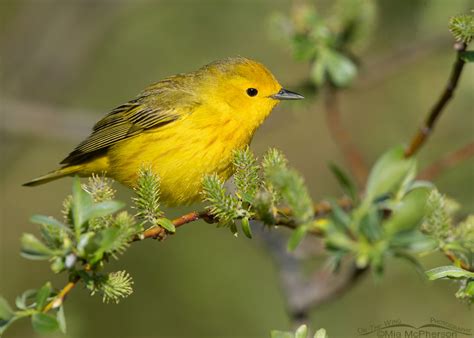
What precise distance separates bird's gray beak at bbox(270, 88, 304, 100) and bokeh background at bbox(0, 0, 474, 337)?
1011mm

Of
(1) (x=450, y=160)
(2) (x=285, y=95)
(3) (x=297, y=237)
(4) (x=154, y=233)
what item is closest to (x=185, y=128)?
(2) (x=285, y=95)

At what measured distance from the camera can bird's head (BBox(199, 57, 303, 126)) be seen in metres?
4.34

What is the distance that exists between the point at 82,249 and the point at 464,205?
3596 mm

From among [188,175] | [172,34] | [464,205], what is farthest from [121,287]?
[172,34]

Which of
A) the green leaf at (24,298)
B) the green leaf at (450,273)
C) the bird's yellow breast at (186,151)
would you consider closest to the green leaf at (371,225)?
the green leaf at (450,273)

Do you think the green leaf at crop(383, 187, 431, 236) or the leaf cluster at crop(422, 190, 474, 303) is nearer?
the green leaf at crop(383, 187, 431, 236)

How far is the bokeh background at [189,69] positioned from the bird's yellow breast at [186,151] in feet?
4.91

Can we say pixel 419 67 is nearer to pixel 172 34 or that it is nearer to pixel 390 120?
pixel 390 120

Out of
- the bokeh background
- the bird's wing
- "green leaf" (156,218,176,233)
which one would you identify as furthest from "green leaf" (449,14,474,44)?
the bokeh background

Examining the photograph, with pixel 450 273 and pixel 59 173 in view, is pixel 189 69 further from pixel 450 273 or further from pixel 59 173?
pixel 450 273

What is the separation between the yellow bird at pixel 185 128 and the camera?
3977 millimetres

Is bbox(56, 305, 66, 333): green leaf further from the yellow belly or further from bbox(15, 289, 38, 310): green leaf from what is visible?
the yellow belly

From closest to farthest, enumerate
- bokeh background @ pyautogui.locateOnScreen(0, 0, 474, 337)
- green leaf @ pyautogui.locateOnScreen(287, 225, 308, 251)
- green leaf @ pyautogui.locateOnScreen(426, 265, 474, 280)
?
1. green leaf @ pyautogui.locateOnScreen(287, 225, 308, 251)
2. green leaf @ pyautogui.locateOnScreen(426, 265, 474, 280)
3. bokeh background @ pyautogui.locateOnScreen(0, 0, 474, 337)

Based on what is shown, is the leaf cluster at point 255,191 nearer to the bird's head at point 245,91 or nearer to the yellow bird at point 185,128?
the yellow bird at point 185,128
